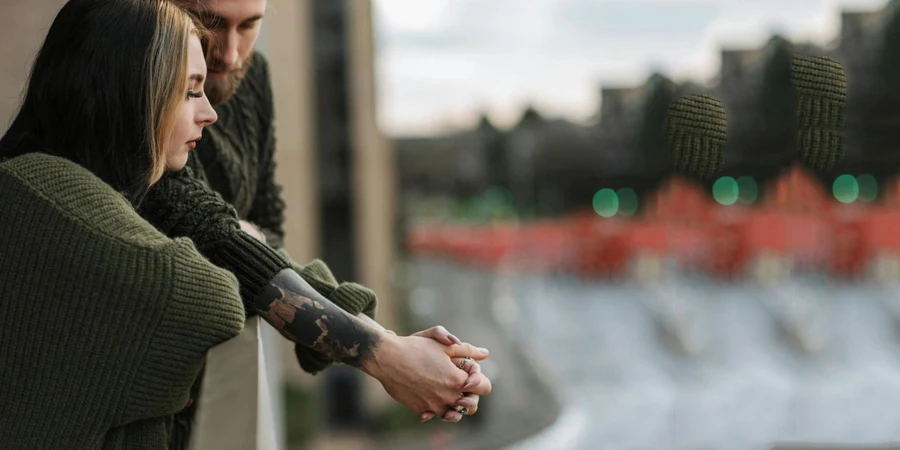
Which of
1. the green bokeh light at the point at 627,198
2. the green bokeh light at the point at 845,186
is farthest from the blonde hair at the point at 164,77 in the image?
the green bokeh light at the point at 627,198

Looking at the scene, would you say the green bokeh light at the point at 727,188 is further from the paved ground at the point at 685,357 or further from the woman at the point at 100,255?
the paved ground at the point at 685,357

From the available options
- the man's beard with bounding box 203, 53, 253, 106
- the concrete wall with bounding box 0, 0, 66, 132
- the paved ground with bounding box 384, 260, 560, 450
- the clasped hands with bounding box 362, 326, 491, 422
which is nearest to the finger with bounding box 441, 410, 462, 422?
the clasped hands with bounding box 362, 326, 491, 422

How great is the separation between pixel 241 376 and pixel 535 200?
5.48m

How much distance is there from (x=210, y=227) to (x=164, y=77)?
126 millimetres

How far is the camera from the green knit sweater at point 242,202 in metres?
0.80

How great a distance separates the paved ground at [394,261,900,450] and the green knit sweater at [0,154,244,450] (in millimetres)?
1594

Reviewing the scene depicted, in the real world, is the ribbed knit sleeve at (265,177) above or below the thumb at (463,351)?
above

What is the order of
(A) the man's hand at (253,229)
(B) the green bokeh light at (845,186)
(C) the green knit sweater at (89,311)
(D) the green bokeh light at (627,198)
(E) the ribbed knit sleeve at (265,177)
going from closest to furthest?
(C) the green knit sweater at (89,311)
(A) the man's hand at (253,229)
(E) the ribbed knit sleeve at (265,177)
(B) the green bokeh light at (845,186)
(D) the green bokeh light at (627,198)

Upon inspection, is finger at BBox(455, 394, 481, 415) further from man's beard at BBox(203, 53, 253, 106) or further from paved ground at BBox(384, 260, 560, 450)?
Result: paved ground at BBox(384, 260, 560, 450)

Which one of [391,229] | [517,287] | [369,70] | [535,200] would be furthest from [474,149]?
[391,229]

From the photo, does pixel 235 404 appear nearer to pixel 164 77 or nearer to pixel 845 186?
pixel 164 77

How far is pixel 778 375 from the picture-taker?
17.9 feet

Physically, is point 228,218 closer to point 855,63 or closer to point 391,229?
point 855,63

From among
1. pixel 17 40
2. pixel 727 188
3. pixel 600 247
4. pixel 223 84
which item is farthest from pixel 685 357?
pixel 223 84
